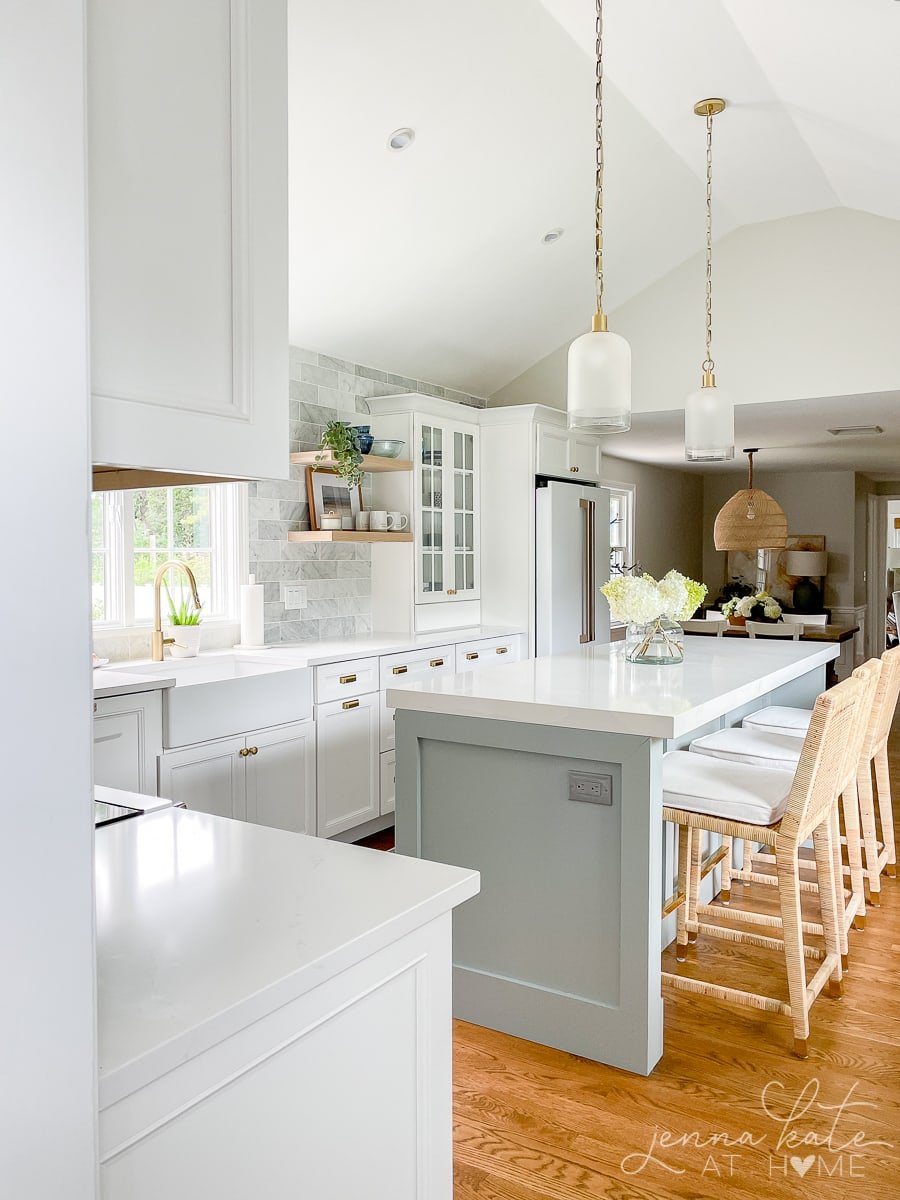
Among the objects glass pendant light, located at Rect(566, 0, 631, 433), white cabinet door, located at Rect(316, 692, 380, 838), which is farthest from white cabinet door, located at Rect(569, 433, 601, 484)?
glass pendant light, located at Rect(566, 0, 631, 433)

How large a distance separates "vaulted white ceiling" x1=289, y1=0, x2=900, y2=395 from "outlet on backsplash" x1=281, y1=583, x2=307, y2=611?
1.24 metres

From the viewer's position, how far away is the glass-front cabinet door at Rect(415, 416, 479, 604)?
5.08 metres

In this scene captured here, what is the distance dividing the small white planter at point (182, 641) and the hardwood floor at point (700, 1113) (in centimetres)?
205

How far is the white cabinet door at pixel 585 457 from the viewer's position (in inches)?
235

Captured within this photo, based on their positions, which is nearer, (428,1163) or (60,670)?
(60,670)

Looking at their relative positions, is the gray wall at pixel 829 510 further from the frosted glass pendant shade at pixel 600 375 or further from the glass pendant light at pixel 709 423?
→ the frosted glass pendant shade at pixel 600 375

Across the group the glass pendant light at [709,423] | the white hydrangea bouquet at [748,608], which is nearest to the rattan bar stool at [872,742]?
the glass pendant light at [709,423]

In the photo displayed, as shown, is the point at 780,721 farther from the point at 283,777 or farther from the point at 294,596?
the point at 294,596

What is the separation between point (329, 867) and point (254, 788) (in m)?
2.41

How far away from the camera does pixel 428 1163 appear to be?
124cm

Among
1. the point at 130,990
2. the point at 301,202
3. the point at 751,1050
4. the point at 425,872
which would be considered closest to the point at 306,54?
the point at 301,202

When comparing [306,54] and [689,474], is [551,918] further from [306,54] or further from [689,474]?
[689,474]

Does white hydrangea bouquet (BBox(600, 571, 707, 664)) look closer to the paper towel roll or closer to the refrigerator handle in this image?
the paper towel roll

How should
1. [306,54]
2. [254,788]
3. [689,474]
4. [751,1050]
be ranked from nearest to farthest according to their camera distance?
[751,1050] → [306,54] → [254,788] → [689,474]
